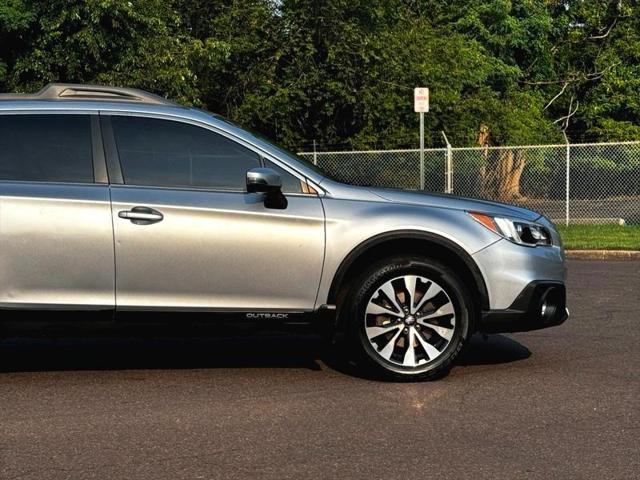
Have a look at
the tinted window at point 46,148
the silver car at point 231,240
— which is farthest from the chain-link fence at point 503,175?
the tinted window at point 46,148

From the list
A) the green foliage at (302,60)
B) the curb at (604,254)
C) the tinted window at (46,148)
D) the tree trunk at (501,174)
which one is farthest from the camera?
the green foliage at (302,60)

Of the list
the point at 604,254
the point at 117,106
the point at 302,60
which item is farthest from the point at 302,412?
the point at 302,60

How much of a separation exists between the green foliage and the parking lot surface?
54.7 ft

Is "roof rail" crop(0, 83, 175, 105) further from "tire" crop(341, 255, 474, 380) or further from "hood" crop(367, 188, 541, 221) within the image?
"tire" crop(341, 255, 474, 380)

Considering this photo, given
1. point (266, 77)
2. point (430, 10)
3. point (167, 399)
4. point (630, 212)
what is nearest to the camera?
point (167, 399)

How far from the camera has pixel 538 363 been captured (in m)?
7.71

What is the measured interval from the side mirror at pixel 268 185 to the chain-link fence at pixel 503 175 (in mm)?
16539

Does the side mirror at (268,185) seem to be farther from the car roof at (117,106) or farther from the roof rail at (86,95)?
the roof rail at (86,95)

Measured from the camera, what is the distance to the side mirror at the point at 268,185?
678 cm

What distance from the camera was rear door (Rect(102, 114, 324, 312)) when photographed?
6816 millimetres

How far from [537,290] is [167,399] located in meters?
2.48

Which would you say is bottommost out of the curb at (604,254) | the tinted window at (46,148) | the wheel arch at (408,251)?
the curb at (604,254)

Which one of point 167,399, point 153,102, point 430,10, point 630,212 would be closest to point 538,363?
point 167,399

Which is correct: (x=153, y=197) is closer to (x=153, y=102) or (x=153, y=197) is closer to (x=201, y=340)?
(x=153, y=102)
